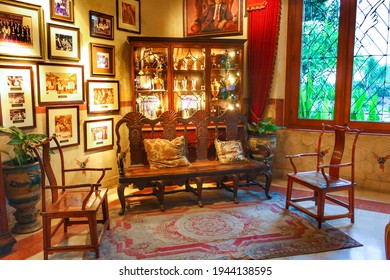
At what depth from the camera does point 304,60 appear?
510 centimetres

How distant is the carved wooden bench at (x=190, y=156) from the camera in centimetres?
392

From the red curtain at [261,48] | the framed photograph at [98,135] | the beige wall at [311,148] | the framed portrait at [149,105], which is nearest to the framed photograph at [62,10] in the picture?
the framed photograph at [98,135]

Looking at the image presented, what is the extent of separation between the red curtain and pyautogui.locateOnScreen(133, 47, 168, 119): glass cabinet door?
1374 mm

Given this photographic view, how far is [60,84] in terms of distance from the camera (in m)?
4.09

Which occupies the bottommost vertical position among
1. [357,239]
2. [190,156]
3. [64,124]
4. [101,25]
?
[357,239]

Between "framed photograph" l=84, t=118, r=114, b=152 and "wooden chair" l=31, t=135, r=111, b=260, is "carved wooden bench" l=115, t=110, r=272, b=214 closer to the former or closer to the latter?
"framed photograph" l=84, t=118, r=114, b=152

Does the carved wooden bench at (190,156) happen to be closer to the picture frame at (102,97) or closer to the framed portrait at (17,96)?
the picture frame at (102,97)

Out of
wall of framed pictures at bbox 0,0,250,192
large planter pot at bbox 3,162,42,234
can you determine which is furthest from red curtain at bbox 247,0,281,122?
large planter pot at bbox 3,162,42,234

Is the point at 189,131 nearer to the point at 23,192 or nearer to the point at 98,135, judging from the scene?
the point at 98,135

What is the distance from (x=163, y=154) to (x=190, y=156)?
856 millimetres

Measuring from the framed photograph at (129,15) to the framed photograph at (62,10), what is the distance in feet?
2.70

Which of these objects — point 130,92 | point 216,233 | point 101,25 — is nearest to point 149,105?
point 130,92

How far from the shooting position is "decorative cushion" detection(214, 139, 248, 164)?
4.41 metres

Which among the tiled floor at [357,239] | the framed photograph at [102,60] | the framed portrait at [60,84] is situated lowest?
the tiled floor at [357,239]
